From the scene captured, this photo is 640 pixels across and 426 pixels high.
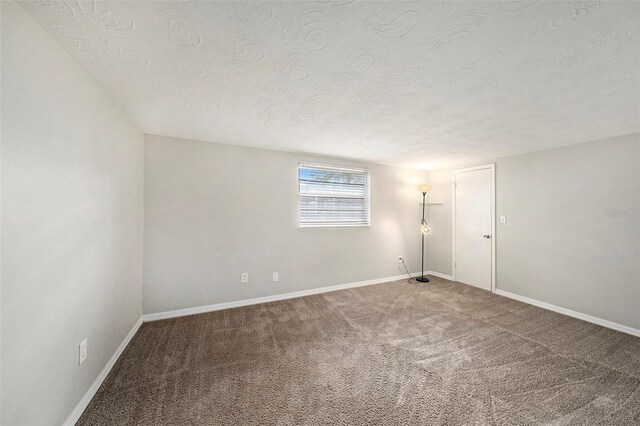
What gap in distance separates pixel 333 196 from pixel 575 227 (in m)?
3.23

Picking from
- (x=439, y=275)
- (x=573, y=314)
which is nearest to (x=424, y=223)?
(x=439, y=275)

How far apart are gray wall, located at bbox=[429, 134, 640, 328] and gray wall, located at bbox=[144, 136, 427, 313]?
2.23m

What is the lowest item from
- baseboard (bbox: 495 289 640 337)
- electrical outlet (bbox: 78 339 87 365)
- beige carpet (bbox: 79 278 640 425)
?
beige carpet (bbox: 79 278 640 425)

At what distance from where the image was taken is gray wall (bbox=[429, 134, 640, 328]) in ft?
8.57

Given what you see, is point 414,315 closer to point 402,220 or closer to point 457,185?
point 402,220

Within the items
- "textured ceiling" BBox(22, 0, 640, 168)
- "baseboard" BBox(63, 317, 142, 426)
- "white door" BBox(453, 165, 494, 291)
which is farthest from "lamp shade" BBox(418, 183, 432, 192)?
"baseboard" BBox(63, 317, 142, 426)

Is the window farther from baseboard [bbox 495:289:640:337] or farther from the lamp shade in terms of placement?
baseboard [bbox 495:289:640:337]

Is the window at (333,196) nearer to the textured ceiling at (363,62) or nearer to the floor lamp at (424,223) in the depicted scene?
the floor lamp at (424,223)

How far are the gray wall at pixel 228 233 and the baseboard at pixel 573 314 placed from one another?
2216mm

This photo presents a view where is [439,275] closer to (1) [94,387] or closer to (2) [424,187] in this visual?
(2) [424,187]

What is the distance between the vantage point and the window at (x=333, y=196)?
372cm

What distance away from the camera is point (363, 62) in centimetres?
144

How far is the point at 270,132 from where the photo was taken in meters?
2.70

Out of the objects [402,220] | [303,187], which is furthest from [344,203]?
[402,220]
